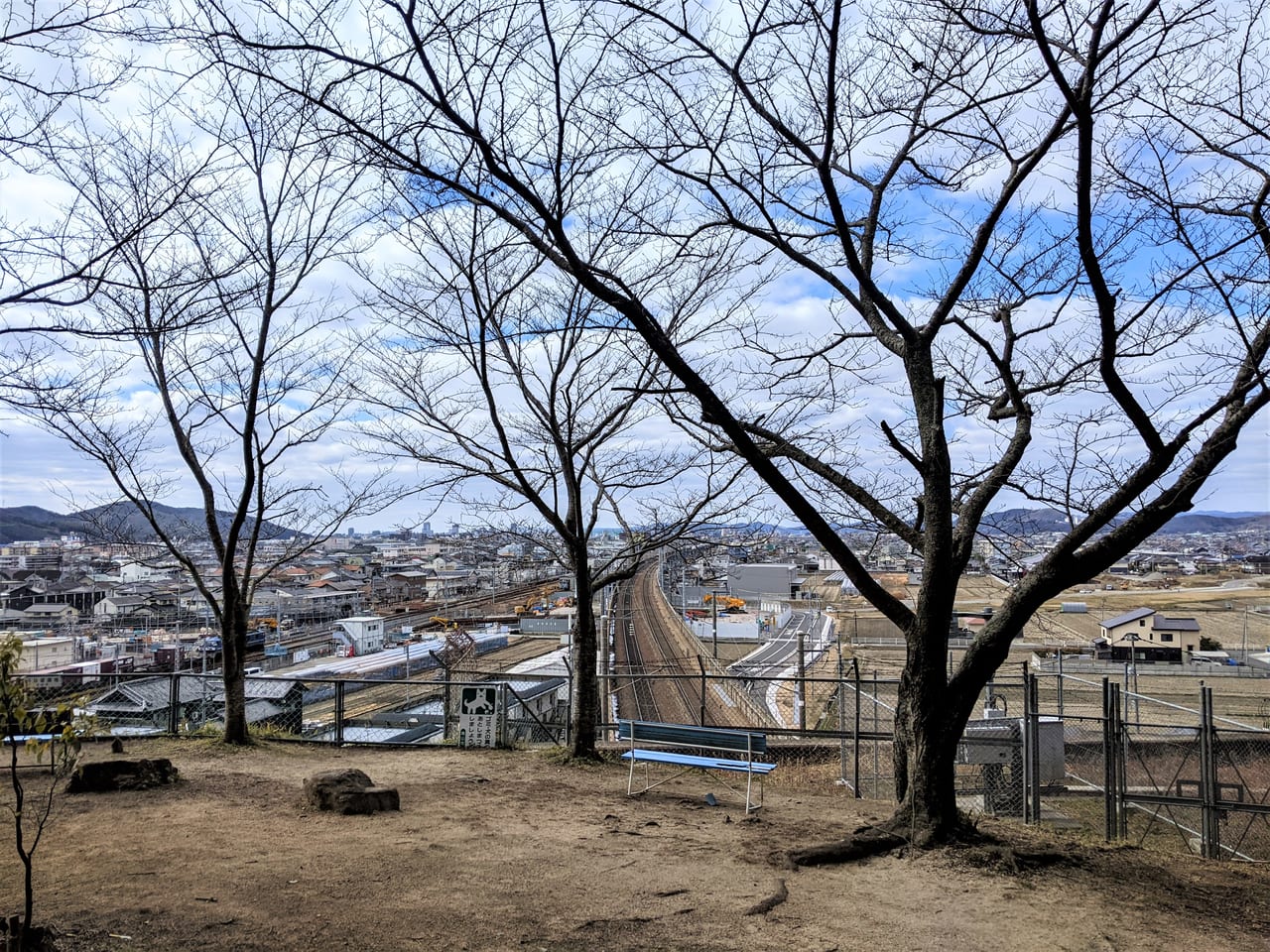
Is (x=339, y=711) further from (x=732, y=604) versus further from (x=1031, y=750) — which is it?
(x=732, y=604)

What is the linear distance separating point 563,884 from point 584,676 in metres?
5.22

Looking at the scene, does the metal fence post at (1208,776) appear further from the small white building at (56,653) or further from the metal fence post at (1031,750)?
the small white building at (56,653)

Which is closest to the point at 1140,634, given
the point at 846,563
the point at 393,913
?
the point at 846,563

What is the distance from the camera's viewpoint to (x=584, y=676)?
430 inches

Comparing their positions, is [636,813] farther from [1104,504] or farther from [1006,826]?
[1104,504]

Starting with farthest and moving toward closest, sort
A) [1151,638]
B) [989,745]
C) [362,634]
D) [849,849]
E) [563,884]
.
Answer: [1151,638]
[362,634]
[989,745]
[849,849]
[563,884]

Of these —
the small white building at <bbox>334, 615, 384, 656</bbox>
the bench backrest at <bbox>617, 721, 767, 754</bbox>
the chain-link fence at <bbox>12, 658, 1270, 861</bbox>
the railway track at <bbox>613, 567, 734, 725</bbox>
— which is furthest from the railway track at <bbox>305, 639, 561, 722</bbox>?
the bench backrest at <bbox>617, 721, 767, 754</bbox>

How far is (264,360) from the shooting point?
12.0 metres

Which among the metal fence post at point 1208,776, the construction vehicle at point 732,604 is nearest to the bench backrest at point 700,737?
the metal fence post at point 1208,776

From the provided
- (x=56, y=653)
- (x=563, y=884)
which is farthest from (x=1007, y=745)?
(x=56, y=653)

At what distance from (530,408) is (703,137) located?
551cm

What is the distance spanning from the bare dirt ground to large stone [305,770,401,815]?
0.16 meters

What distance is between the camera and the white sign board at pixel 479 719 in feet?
39.2

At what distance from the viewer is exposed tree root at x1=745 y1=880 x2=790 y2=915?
5.22m
